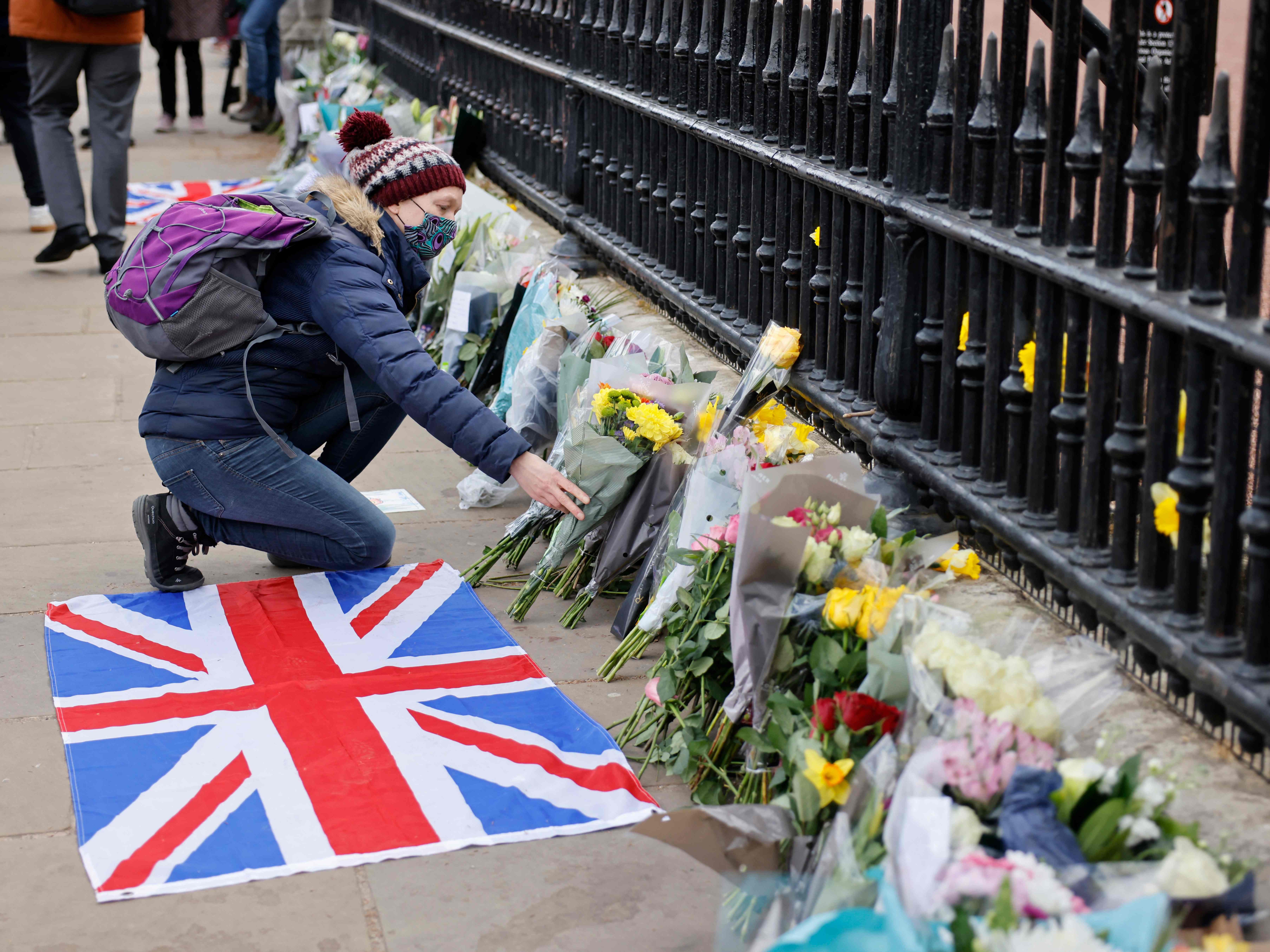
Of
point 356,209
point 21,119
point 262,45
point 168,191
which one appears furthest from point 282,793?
point 262,45

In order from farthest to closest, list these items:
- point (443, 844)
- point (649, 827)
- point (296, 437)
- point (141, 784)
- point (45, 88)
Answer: point (45, 88) → point (296, 437) → point (141, 784) → point (443, 844) → point (649, 827)

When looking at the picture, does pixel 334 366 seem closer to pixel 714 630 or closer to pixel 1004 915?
pixel 714 630

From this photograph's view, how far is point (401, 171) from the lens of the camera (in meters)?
3.91

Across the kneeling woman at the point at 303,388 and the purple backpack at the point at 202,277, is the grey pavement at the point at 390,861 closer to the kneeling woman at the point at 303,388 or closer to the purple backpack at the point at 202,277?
the kneeling woman at the point at 303,388

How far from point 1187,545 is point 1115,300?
430 mm

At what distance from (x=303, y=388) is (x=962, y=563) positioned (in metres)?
2.04

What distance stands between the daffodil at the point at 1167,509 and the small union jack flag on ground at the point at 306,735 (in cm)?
120

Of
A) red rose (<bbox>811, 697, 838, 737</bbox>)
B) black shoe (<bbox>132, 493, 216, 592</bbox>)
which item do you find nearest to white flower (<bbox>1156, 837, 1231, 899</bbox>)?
red rose (<bbox>811, 697, 838, 737</bbox>)

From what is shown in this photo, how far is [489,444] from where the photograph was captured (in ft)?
11.6

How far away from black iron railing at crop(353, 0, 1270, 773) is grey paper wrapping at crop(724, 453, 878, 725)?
419 mm

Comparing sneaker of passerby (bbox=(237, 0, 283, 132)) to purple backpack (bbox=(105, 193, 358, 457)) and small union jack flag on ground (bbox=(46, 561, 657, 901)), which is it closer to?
purple backpack (bbox=(105, 193, 358, 457))

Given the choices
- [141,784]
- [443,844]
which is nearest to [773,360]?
[443,844]

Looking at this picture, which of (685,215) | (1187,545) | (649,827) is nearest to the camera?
(649,827)

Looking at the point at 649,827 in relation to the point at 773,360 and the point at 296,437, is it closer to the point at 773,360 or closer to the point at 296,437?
the point at 773,360
